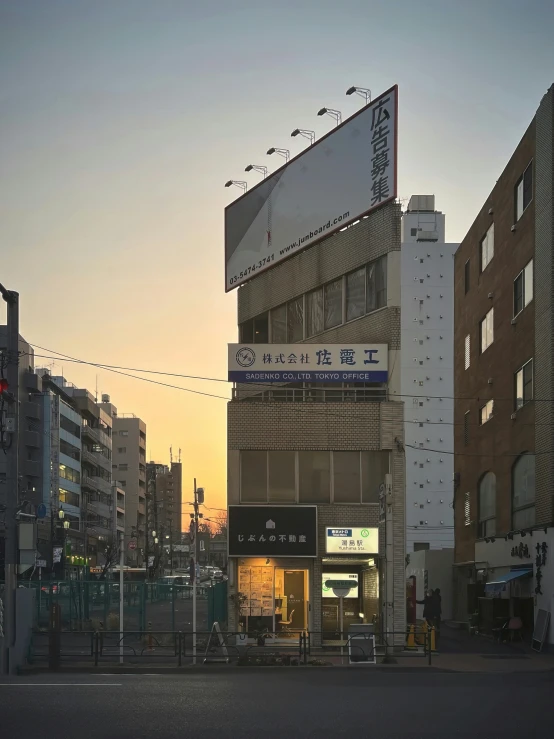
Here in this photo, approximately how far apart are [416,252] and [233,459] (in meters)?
74.3

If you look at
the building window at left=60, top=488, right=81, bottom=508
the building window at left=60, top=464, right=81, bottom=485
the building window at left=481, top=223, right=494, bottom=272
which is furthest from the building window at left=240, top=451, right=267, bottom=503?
the building window at left=60, top=464, right=81, bottom=485

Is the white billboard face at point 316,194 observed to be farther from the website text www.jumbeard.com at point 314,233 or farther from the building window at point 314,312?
the building window at point 314,312

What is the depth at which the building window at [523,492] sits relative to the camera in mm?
38125

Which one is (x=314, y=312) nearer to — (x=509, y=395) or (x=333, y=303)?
(x=333, y=303)

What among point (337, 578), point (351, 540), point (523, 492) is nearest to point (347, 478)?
point (351, 540)

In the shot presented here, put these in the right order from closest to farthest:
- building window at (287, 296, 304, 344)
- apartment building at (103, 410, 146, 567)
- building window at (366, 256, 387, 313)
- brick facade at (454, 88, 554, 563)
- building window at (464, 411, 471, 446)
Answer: brick facade at (454, 88, 554, 563)
building window at (366, 256, 387, 313)
building window at (287, 296, 304, 344)
building window at (464, 411, 471, 446)
apartment building at (103, 410, 146, 567)

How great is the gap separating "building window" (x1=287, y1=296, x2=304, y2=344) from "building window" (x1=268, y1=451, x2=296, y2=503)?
8.33 metres

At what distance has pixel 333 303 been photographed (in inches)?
1604

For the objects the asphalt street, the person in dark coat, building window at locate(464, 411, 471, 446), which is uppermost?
building window at locate(464, 411, 471, 446)

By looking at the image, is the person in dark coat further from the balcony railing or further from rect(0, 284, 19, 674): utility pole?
rect(0, 284, 19, 674): utility pole

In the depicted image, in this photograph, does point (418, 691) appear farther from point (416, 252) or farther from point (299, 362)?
point (416, 252)

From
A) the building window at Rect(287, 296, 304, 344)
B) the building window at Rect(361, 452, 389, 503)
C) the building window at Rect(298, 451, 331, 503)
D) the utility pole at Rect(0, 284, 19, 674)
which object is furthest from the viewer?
the building window at Rect(287, 296, 304, 344)

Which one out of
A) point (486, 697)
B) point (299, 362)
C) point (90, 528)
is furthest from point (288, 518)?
point (90, 528)

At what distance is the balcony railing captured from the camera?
3712 centimetres
